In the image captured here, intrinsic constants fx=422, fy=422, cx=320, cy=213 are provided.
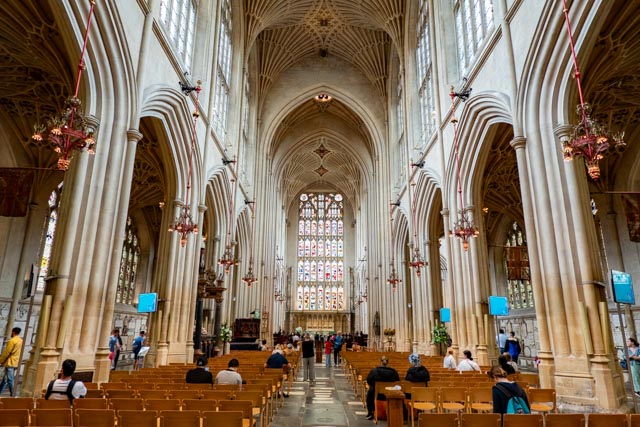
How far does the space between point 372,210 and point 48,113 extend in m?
21.8

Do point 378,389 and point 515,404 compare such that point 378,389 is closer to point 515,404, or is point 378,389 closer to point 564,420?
point 515,404

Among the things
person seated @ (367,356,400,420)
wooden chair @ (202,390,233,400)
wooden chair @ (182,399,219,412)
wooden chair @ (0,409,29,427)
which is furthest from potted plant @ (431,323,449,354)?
wooden chair @ (0,409,29,427)

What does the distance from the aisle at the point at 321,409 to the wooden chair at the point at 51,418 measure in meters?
3.45

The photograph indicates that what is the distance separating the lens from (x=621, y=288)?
636cm

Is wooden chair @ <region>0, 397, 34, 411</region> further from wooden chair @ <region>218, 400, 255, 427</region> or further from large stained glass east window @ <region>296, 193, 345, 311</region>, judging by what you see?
large stained glass east window @ <region>296, 193, 345, 311</region>

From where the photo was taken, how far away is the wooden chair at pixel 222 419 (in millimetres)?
3697

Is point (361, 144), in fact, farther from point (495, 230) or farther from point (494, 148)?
point (494, 148)

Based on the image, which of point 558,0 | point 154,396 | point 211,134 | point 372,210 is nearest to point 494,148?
point 558,0

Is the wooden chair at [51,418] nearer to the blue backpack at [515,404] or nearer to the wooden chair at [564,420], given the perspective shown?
the blue backpack at [515,404]

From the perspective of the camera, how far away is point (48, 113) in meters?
14.1

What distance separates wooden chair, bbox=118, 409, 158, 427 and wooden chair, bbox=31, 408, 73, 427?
17.4 inches

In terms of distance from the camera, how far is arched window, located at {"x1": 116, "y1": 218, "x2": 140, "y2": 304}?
76.4 feet

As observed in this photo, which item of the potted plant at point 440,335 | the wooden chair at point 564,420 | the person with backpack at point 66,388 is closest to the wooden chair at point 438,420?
the wooden chair at point 564,420

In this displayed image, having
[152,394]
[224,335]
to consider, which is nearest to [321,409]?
[152,394]
